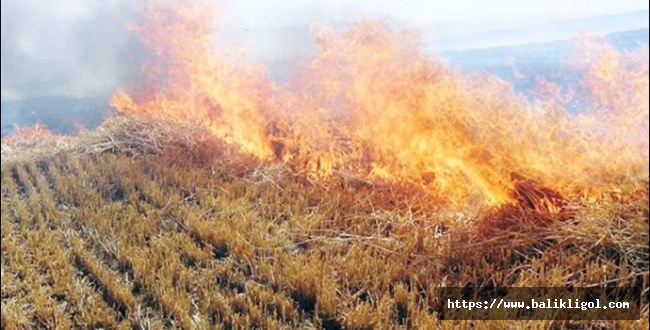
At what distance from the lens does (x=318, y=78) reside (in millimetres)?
7641

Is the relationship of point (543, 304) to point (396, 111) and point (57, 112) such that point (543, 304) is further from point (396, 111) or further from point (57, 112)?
point (57, 112)

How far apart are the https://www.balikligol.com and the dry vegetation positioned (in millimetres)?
148

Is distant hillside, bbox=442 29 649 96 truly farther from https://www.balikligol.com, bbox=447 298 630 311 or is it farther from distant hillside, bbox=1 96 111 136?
distant hillside, bbox=1 96 111 136

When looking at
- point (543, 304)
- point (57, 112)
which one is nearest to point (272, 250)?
point (543, 304)

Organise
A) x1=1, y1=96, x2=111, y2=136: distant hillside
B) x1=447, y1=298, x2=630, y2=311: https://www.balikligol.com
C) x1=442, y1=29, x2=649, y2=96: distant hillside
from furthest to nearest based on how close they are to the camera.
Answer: x1=442, y1=29, x2=649, y2=96: distant hillside
x1=1, y1=96, x2=111, y2=136: distant hillside
x1=447, y1=298, x2=630, y2=311: https://www.balikligol.com

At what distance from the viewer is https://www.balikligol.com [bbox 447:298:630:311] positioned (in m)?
2.96

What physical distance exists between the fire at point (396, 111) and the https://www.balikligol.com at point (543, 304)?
1403 millimetres

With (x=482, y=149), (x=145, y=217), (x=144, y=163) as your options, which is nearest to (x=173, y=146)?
(x=144, y=163)

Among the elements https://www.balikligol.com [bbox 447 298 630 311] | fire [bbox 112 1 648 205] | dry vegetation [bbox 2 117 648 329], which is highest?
fire [bbox 112 1 648 205]

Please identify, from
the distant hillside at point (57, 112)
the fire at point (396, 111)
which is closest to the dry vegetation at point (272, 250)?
the fire at point (396, 111)

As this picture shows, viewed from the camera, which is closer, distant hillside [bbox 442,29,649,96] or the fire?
the fire

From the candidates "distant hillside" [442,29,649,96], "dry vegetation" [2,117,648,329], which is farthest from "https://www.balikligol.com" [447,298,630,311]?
"distant hillside" [442,29,649,96]

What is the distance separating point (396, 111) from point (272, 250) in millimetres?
2834

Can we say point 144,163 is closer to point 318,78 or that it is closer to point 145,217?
point 145,217
